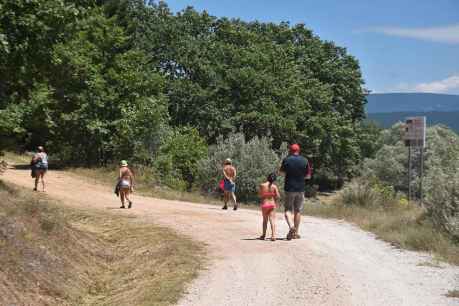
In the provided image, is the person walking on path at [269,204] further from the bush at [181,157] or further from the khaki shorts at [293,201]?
the bush at [181,157]

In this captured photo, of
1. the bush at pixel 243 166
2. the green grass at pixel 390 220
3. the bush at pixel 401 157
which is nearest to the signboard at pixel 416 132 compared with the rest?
the green grass at pixel 390 220

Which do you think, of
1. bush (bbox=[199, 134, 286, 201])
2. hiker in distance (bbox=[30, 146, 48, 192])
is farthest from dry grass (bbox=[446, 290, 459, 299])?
bush (bbox=[199, 134, 286, 201])

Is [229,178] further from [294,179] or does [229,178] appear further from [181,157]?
[181,157]

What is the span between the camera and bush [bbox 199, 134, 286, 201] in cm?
3106

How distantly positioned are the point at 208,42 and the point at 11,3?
33.3m

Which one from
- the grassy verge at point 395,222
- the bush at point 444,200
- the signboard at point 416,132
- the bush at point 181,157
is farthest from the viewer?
the bush at point 181,157

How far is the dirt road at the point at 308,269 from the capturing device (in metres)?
9.46

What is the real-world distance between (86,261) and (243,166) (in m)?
18.2

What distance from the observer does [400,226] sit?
56.5 feet

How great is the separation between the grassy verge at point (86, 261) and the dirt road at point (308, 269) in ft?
2.01

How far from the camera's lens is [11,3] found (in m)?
16.8

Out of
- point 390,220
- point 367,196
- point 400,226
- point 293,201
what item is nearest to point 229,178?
point 367,196

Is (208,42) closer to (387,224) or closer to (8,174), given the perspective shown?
(8,174)

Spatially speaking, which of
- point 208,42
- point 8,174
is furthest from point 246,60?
point 8,174
